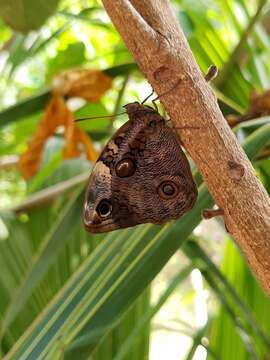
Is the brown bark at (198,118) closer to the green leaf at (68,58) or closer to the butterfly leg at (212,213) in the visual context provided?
the butterfly leg at (212,213)

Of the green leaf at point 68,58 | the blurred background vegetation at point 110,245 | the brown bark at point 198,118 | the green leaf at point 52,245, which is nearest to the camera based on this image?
the brown bark at point 198,118

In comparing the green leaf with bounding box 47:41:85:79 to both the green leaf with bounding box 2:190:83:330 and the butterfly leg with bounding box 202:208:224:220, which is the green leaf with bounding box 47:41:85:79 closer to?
the green leaf with bounding box 2:190:83:330

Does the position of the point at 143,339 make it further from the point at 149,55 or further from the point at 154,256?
the point at 149,55

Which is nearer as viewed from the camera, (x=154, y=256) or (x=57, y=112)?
(x=154, y=256)

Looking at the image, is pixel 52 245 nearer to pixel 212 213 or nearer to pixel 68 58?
pixel 212 213

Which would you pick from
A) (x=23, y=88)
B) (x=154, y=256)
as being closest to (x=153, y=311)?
(x=154, y=256)

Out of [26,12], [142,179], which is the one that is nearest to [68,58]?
[26,12]

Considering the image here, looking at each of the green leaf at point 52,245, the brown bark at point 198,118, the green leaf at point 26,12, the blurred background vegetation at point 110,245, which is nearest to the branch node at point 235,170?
the brown bark at point 198,118
